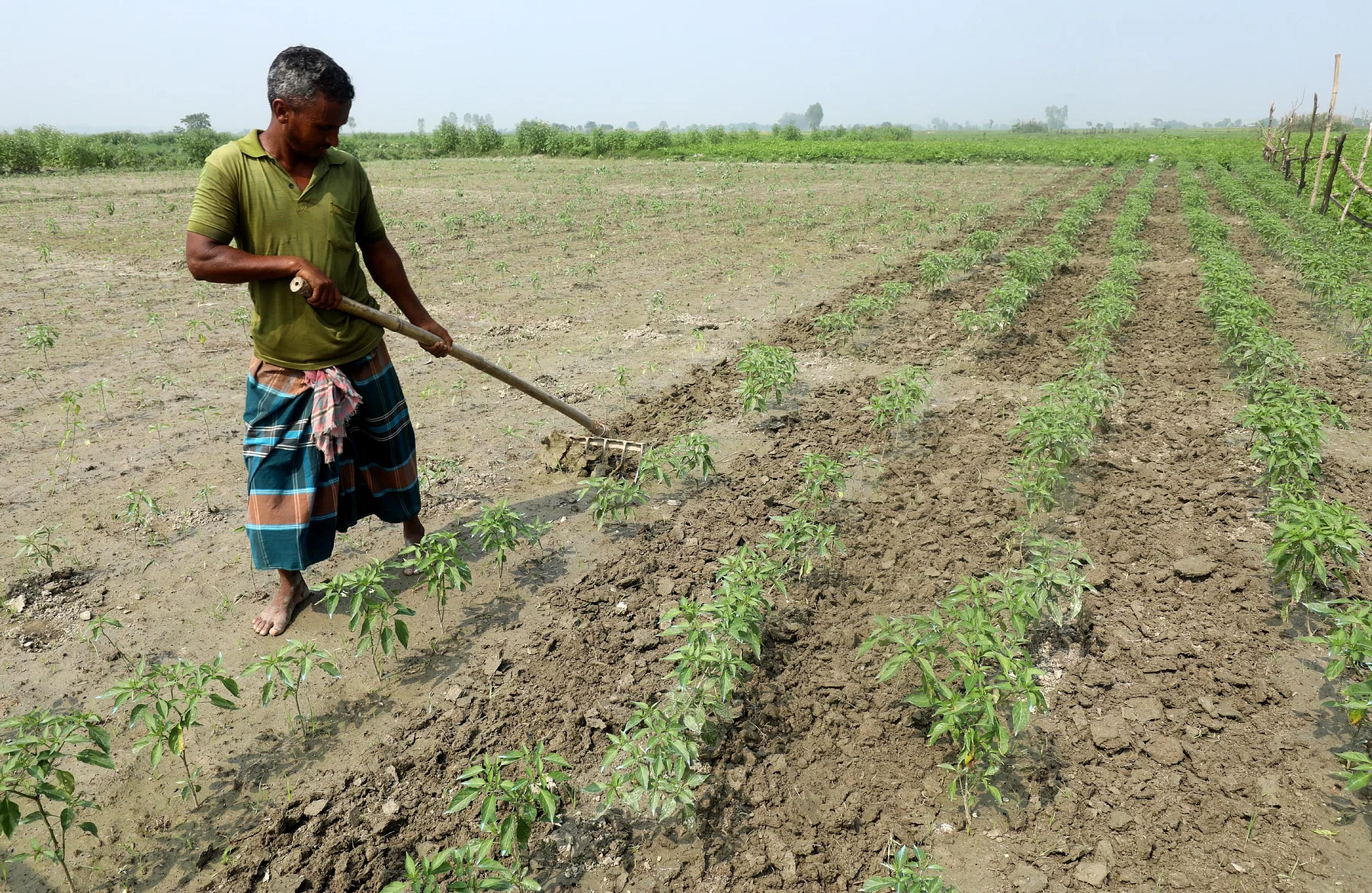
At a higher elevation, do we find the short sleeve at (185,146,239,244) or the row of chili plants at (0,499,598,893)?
the short sleeve at (185,146,239,244)

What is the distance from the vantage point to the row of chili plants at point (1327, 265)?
288 inches

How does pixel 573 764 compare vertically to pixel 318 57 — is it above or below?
below

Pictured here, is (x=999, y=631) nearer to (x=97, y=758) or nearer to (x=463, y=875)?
(x=463, y=875)

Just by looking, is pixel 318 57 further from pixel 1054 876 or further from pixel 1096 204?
pixel 1096 204

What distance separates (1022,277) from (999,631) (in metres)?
7.52

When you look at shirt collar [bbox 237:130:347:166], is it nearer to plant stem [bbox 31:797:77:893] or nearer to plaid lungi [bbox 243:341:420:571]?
plaid lungi [bbox 243:341:420:571]

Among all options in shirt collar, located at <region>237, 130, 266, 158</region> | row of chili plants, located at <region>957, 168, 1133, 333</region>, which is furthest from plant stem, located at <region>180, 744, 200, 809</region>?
row of chili plants, located at <region>957, 168, 1133, 333</region>

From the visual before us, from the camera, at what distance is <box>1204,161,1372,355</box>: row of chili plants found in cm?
732

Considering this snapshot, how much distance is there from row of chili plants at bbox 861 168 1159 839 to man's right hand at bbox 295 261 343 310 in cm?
246

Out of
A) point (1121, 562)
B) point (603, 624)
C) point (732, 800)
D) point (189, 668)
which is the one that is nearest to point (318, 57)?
point (189, 668)

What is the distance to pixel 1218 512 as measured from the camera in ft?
14.5

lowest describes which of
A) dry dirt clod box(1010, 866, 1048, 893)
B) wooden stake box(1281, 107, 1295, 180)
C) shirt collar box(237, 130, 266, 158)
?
dry dirt clod box(1010, 866, 1048, 893)

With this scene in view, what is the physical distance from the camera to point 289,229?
3.00 m

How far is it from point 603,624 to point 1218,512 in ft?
12.1
